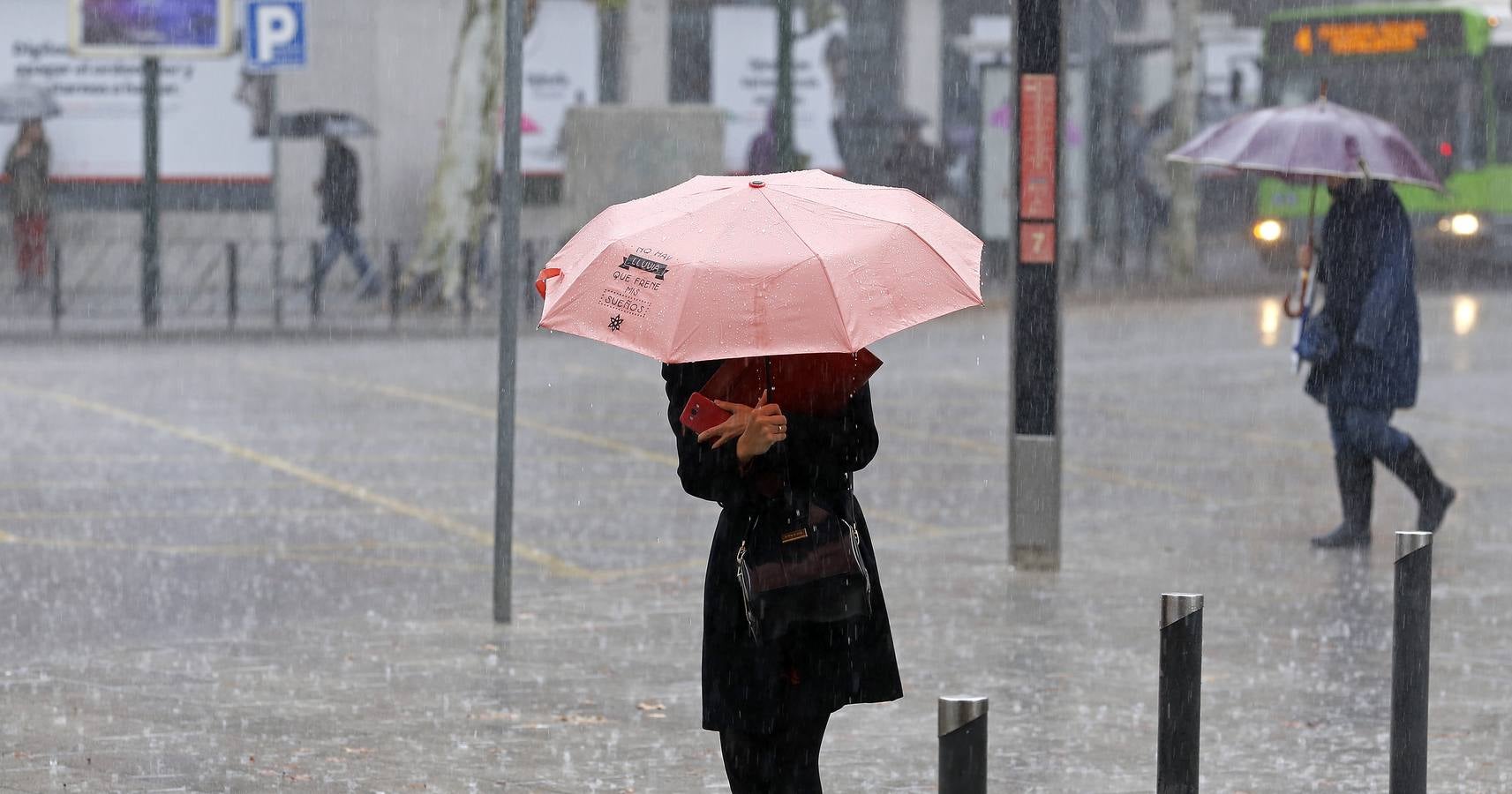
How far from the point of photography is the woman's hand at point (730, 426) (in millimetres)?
4559

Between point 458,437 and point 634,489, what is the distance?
2.20 m

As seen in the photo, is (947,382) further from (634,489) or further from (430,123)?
(430,123)

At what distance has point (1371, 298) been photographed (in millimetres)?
9852

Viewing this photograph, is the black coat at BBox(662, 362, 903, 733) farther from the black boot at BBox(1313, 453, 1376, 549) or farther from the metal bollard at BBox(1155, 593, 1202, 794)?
the black boot at BBox(1313, 453, 1376, 549)

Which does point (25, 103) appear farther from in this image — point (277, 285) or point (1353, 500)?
point (1353, 500)

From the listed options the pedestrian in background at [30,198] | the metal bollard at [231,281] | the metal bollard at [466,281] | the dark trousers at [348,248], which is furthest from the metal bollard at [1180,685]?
the pedestrian in background at [30,198]

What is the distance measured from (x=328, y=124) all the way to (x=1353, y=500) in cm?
1779

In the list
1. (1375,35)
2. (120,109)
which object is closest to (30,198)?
(120,109)

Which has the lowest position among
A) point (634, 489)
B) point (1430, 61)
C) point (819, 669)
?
point (634, 489)

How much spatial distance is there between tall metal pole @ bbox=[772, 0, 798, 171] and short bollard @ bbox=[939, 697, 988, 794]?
73.5ft

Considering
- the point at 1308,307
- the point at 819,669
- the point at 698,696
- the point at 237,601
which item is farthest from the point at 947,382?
the point at 819,669

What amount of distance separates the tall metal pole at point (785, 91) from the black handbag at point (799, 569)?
20.9 metres

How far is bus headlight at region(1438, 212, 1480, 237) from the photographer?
27500 millimetres

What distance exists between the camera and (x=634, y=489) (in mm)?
12086
